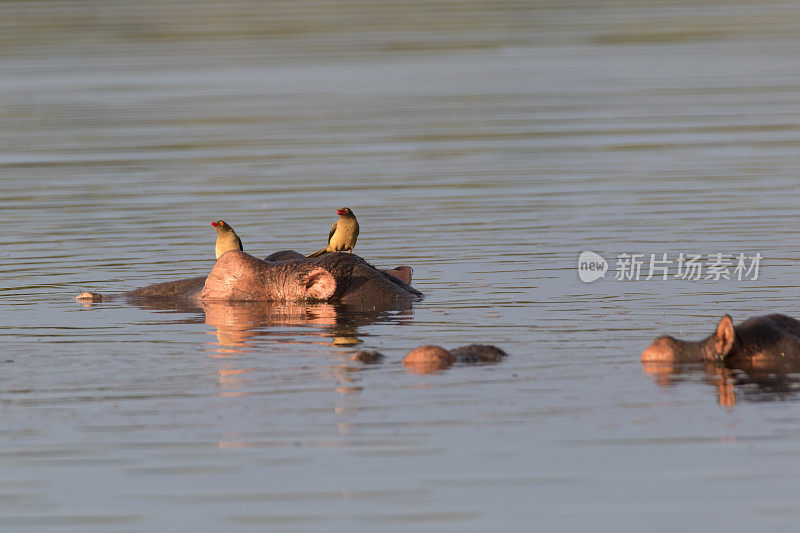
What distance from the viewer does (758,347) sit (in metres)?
11.2

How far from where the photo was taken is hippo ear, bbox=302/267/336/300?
1454 cm

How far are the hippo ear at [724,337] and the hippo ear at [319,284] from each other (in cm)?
451

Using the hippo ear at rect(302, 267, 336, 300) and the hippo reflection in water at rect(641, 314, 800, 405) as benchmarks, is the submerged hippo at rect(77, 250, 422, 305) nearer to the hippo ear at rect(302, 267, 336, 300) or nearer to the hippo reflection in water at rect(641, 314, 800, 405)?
the hippo ear at rect(302, 267, 336, 300)

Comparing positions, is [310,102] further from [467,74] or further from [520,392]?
[520,392]

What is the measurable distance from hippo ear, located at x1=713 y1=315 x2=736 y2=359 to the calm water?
1.23 ft

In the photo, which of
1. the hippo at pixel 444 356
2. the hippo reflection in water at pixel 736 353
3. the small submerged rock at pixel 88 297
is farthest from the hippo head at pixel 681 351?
the small submerged rock at pixel 88 297

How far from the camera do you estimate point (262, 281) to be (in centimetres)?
1486

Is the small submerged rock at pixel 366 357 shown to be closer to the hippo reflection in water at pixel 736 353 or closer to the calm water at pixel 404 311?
the calm water at pixel 404 311

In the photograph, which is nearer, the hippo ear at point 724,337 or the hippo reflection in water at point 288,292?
the hippo ear at point 724,337

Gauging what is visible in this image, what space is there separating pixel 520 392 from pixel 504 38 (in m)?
45.7

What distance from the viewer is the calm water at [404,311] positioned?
28.3ft

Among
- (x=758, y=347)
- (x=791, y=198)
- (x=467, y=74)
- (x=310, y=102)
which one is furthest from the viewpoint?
(x=467, y=74)

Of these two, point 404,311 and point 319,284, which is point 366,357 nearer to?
point 404,311

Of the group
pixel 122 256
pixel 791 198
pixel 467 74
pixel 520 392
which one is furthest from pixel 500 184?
pixel 467 74
